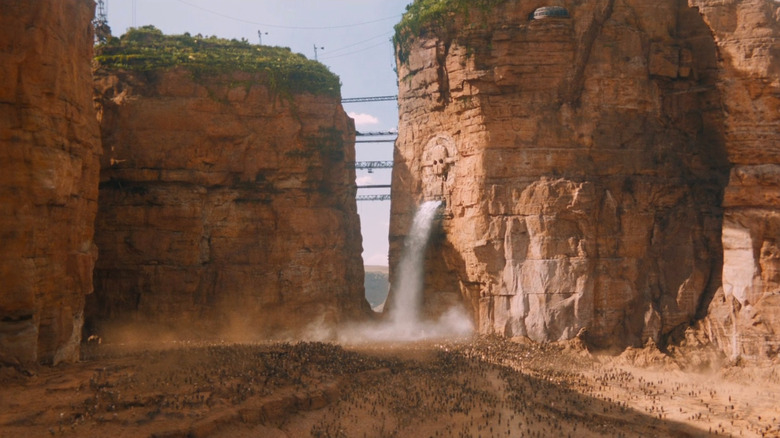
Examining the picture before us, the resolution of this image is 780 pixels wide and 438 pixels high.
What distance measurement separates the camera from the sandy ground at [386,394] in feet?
49.5

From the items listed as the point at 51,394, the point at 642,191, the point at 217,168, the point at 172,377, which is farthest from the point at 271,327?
the point at 642,191

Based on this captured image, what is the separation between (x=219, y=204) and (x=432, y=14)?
40.0 ft

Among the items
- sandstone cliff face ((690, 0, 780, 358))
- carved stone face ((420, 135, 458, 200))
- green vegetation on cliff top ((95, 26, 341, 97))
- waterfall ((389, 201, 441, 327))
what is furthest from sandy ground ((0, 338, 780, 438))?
green vegetation on cliff top ((95, 26, 341, 97))

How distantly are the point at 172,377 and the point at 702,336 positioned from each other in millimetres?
19289

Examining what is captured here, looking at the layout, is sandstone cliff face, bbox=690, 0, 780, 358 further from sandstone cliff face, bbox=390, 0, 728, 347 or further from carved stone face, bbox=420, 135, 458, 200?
carved stone face, bbox=420, 135, 458, 200

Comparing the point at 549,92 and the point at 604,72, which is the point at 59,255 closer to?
the point at 549,92

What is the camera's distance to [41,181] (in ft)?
55.2

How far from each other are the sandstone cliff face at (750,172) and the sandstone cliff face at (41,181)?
22070mm

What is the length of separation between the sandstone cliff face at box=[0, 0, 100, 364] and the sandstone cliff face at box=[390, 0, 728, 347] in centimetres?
1508

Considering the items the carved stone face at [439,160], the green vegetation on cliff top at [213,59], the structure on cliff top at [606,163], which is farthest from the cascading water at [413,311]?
the green vegetation on cliff top at [213,59]

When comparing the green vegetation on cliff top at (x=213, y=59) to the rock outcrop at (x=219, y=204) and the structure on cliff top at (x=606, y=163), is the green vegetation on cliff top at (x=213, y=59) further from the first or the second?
the structure on cliff top at (x=606, y=163)

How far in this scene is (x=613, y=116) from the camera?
27.4 metres

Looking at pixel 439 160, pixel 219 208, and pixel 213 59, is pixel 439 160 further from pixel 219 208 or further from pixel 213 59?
pixel 213 59

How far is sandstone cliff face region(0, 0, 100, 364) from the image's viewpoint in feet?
53.3
